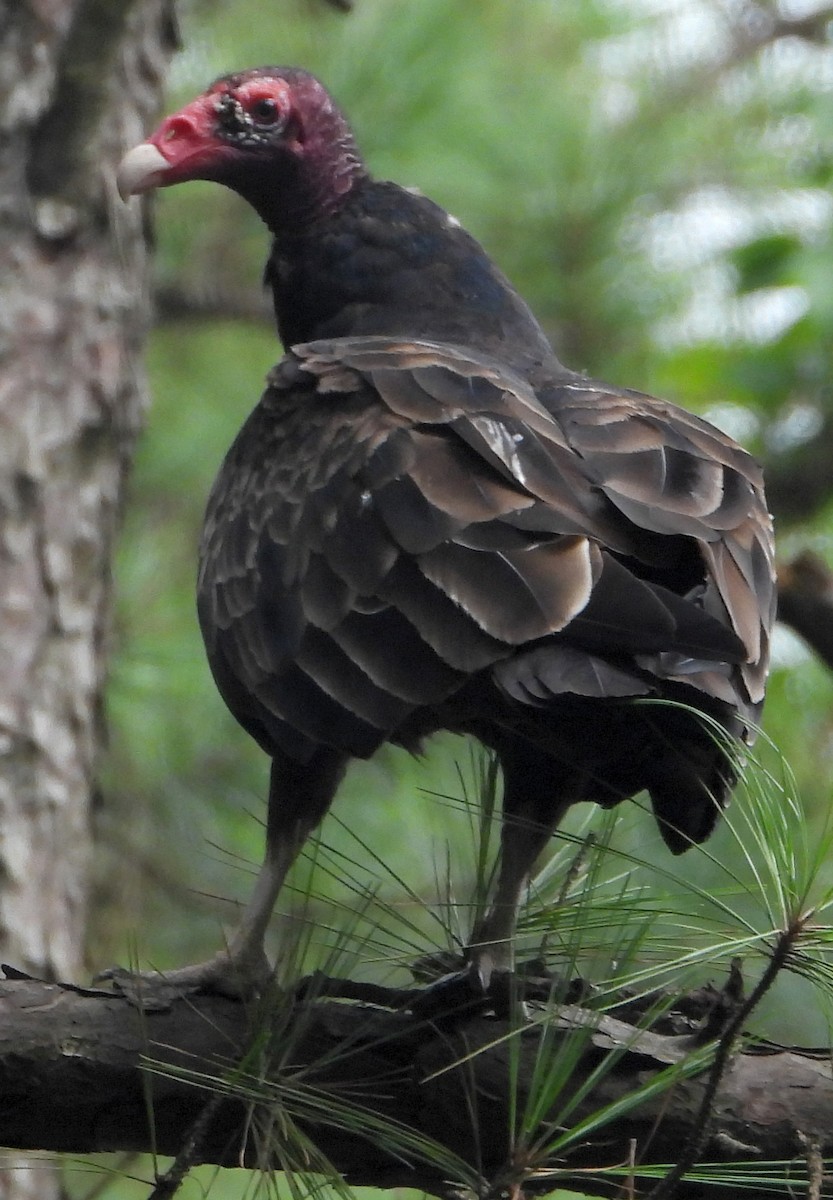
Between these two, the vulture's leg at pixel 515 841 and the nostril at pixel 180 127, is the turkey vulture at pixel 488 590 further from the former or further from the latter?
the nostril at pixel 180 127

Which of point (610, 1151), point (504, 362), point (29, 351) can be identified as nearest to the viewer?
point (610, 1151)

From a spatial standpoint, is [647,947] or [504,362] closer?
[647,947]

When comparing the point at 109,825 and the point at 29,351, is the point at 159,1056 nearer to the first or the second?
the point at 29,351

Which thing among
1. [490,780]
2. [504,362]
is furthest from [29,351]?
[490,780]

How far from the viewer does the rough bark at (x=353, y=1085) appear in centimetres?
219

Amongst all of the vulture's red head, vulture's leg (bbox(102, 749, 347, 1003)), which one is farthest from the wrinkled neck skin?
vulture's leg (bbox(102, 749, 347, 1003))

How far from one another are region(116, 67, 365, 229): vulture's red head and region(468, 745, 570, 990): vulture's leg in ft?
4.81

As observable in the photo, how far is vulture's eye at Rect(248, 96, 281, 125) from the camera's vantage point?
3574mm

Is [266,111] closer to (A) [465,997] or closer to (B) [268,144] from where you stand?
(B) [268,144]

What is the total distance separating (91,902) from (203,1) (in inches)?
105

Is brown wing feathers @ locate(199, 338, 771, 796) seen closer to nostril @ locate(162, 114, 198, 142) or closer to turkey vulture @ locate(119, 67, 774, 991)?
turkey vulture @ locate(119, 67, 774, 991)

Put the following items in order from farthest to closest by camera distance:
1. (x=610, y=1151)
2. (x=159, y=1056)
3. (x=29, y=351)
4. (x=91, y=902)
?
1. (x=91, y=902)
2. (x=29, y=351)
3. (x=159, y=1056)
4. (x=610, y=1151)

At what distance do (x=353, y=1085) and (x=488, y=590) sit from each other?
658 mm

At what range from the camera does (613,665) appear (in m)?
2.15
